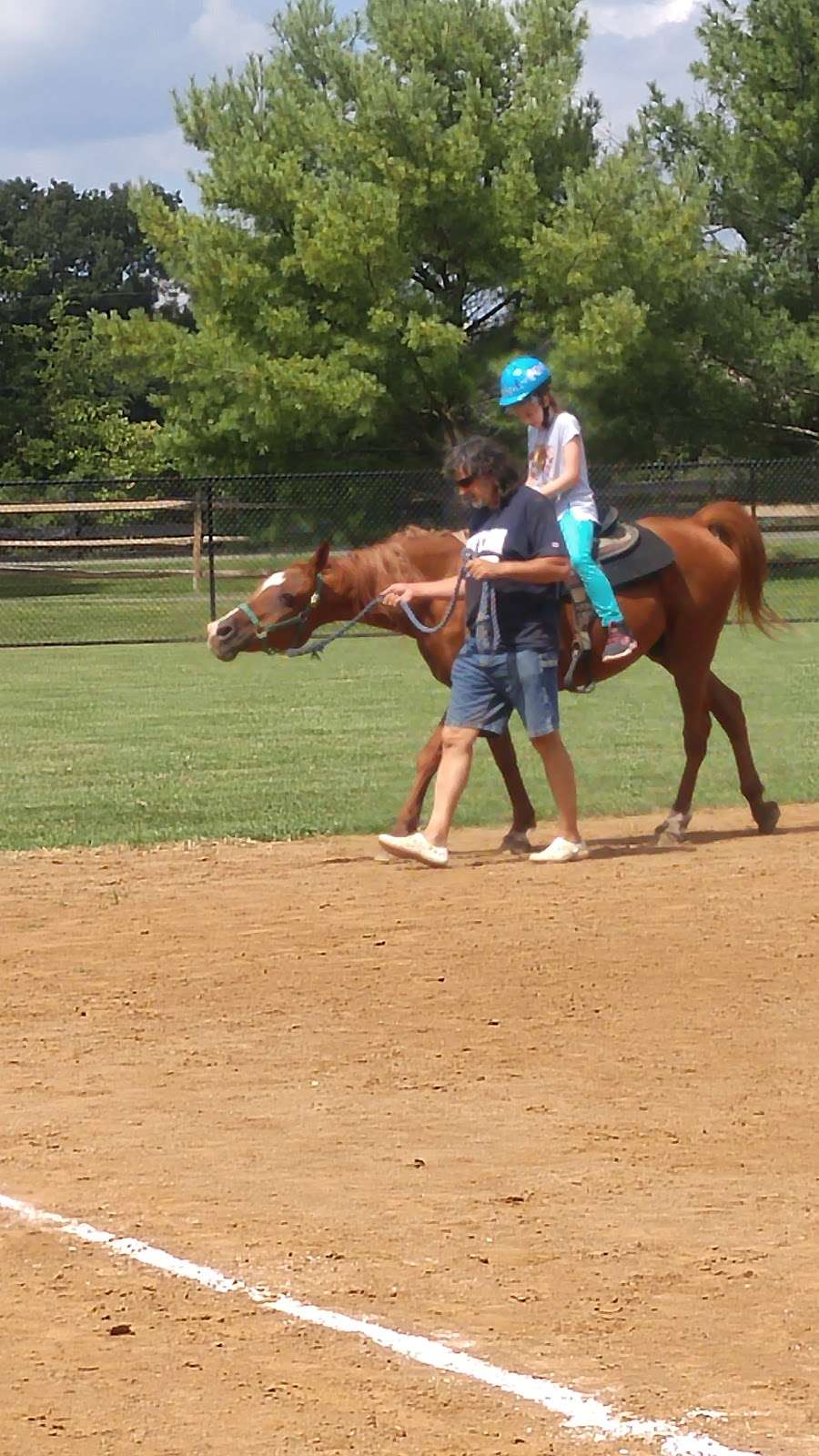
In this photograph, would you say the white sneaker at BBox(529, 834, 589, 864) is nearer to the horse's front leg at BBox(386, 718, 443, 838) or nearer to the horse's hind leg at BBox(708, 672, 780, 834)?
the horse's front leg at BBox(386, 718, 443, 838)

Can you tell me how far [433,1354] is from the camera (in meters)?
3.91

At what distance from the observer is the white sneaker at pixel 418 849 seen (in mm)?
9344

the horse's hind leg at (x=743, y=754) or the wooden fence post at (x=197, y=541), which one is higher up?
the wooden fence post at (x=197, y=541)

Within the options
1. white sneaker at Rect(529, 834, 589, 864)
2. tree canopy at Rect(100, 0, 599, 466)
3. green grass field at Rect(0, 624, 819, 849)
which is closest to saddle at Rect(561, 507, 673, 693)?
white sneaker at Rect(529, 834, 589, 864)

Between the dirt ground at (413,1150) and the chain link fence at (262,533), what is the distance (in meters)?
20.7

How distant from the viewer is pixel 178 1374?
384cm

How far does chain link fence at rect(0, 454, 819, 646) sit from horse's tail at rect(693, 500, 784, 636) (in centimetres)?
1784

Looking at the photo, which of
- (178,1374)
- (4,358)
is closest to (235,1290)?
Answer: (178,1374)

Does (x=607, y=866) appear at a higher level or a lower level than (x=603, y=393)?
lower

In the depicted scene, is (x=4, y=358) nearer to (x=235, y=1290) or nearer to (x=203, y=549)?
(x=203, y=549)

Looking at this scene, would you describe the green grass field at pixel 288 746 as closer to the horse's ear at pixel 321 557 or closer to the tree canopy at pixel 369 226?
the horse's ear at pixel 321 557

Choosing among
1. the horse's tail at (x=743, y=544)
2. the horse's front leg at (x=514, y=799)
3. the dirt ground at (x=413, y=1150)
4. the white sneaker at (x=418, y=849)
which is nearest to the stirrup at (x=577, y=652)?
the horse's front leg at (x=514, y=799)

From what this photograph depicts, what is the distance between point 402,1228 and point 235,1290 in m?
0.55

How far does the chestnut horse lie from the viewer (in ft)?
32.5
